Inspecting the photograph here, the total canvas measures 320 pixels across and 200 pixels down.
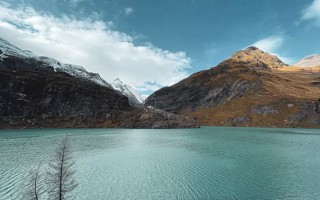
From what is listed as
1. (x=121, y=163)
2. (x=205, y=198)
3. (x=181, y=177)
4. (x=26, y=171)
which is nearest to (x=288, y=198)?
(x=205, y=198)

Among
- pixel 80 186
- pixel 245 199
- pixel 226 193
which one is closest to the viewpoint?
pixel 245 199

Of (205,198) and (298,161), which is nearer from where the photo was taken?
(205,198)

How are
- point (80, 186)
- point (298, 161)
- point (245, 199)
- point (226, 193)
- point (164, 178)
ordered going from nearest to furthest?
point (245, 199), point (226, 193), point (80, 186), point (164, 178), point (298, 161)

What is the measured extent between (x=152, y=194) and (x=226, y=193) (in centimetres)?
1153

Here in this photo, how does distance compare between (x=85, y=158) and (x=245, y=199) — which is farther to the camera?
(x=85, y=158)

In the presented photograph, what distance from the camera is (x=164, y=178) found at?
48469mm

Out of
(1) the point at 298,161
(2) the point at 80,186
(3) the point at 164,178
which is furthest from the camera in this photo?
(1) the point at 298,161

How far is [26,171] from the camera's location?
50.9m

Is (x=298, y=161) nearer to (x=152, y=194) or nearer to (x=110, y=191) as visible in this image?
(x=152, y=194)

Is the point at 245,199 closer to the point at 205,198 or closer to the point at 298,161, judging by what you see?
the point at 205,198

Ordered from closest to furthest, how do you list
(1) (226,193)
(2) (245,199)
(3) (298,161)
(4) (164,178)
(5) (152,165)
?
(2) (245,199), (1) (226,193), (4) (164,178), (5) (152,165), (3) (298,161)

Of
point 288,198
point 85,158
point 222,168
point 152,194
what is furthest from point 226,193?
point 85,158

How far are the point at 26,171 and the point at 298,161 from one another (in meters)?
64.8

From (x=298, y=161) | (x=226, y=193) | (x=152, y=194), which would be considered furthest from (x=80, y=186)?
(x=298, y=161)
